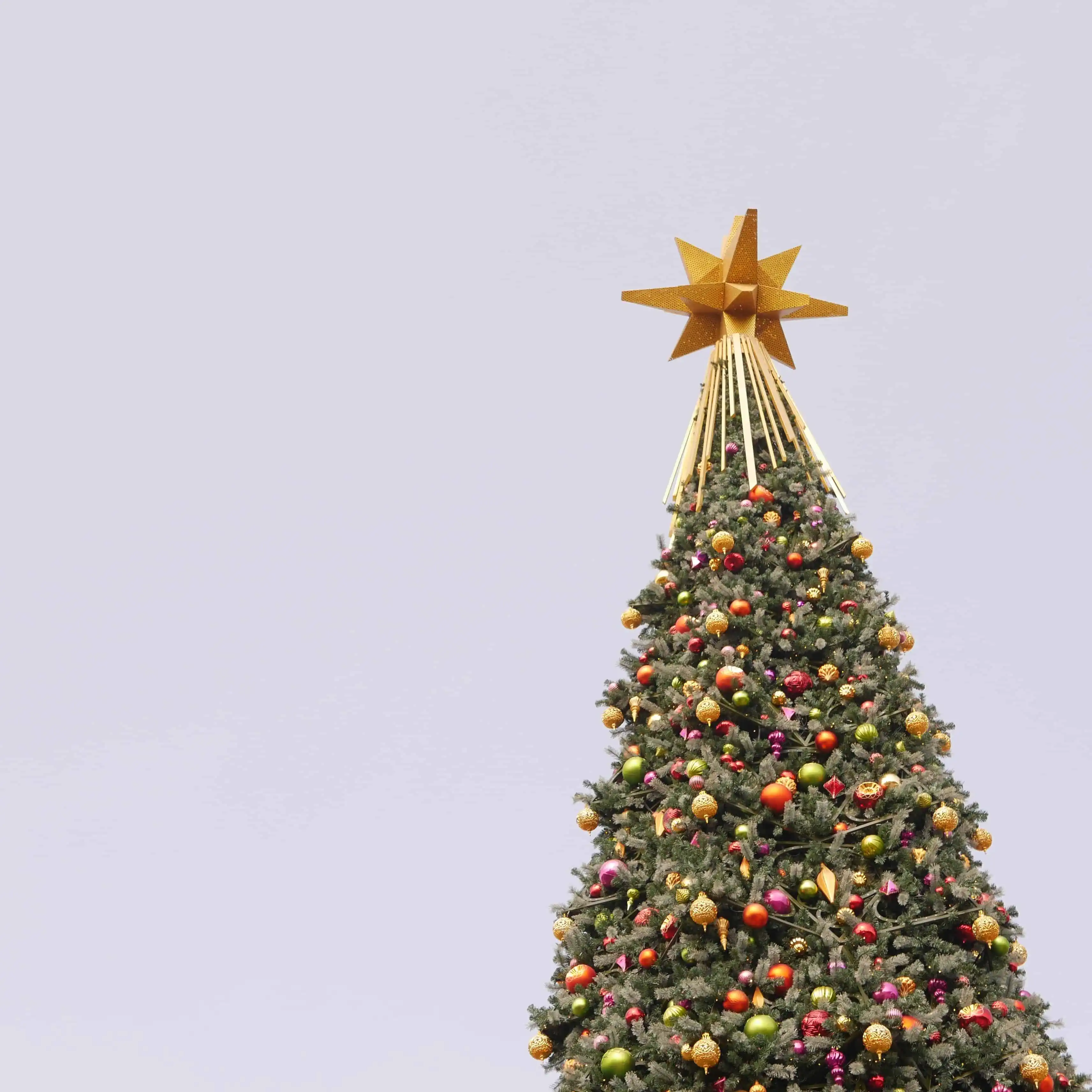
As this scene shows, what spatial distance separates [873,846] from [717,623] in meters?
1.49

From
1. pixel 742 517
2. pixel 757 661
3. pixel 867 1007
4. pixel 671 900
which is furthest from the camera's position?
pixel 742 517

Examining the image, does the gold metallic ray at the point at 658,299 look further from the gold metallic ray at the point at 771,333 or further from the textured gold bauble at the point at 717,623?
the textured gold bauble at the point at 717,623

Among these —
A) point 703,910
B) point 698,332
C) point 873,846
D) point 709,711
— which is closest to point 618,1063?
point 703,910

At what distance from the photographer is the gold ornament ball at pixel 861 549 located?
7.14m

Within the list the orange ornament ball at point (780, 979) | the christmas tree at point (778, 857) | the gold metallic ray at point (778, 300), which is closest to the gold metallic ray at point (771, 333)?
the gold metallic ray at point (778, 300)

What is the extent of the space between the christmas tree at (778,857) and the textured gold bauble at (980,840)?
1cm

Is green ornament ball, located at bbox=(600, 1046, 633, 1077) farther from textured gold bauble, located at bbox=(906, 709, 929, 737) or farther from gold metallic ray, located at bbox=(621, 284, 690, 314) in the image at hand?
gold metallic ray, located at bbox=(621, 284, 690, 314)

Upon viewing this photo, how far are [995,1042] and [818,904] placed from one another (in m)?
0.93

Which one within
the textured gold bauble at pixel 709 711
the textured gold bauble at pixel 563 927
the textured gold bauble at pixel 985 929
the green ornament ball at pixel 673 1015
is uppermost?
the textured gold bauble at pixel 709 711

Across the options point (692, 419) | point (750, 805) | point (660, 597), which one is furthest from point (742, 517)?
point (750, 805)

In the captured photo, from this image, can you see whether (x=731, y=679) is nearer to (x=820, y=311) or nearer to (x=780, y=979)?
(x=780, y=979)

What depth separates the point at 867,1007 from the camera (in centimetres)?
523

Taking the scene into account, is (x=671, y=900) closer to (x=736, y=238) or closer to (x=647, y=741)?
(x=647, y=741)

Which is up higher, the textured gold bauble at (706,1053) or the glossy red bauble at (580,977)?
the glossy red bauble at (580,977)
